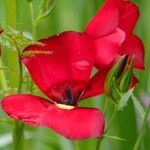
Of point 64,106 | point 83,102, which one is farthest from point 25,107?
point 83,102

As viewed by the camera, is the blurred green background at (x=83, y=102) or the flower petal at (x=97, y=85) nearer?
the flower petal at (x=97, y=85)

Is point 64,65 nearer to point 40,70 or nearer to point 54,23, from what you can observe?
A: point 40,70

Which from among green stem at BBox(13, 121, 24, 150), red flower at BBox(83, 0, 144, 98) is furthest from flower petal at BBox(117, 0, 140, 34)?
green stem at BBox(13, 121, 24, 150)

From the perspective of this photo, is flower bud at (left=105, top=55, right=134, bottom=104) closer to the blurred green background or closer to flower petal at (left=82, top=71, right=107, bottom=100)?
flower petal at (left=82, top=71, right=107, bottom=100)

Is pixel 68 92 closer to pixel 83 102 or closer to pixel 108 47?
pixel 108 47

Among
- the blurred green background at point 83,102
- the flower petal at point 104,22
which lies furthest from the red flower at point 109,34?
the blurred green background at point 83,102

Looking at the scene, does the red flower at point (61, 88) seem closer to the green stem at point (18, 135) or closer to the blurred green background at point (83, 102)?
the green stem at point (18, 135)

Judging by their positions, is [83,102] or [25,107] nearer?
[25,107]

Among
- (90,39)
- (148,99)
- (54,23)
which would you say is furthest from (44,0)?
(54,23)
